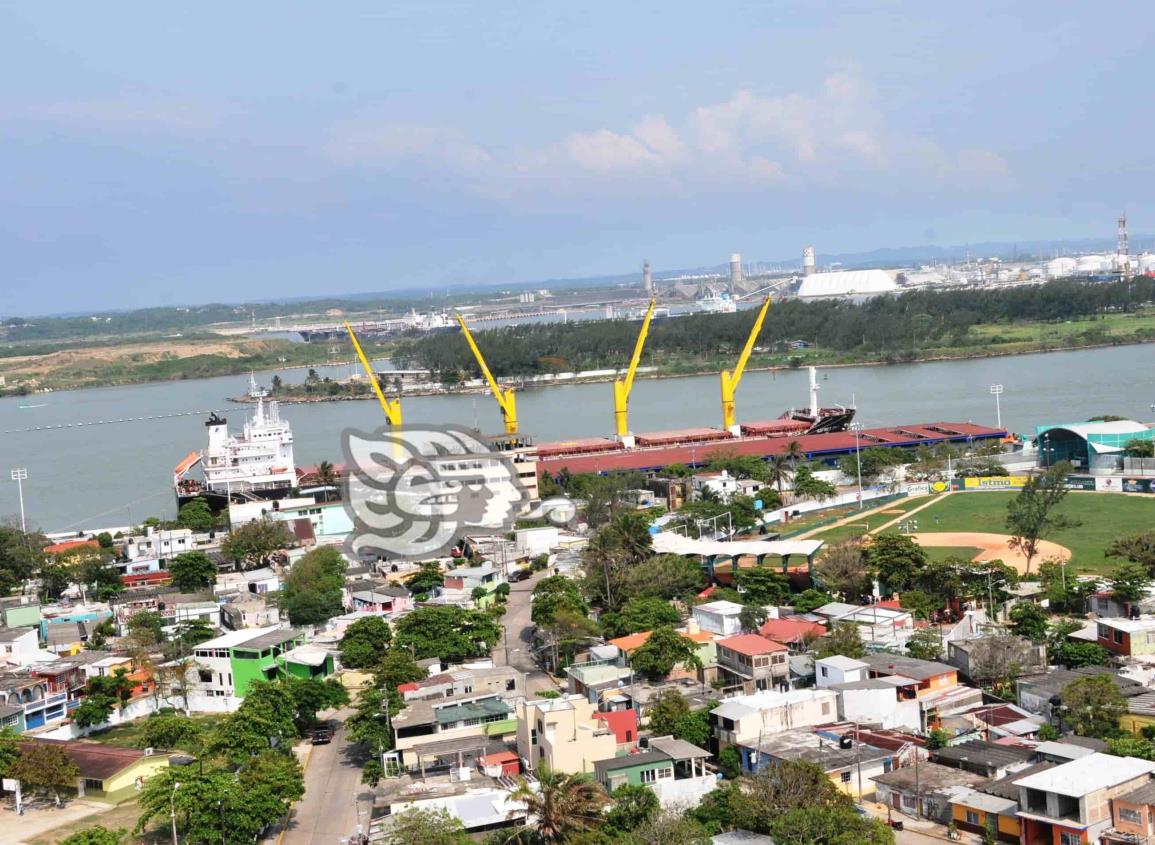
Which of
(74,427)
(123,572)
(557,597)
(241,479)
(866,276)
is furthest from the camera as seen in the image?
(866,276)

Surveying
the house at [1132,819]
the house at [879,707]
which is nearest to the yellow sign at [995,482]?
the house at [879,707]

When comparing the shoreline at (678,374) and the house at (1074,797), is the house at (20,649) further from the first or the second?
the shoreline at (678,374)

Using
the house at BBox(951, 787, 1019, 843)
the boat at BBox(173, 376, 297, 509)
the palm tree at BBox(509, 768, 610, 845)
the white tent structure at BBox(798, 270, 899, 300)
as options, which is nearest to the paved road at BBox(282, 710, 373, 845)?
the palm tree at BBox(509, 768, 610, 845)

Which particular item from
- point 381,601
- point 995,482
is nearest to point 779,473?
point 995,482

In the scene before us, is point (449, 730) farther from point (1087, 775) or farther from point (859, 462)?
point (859, 462)

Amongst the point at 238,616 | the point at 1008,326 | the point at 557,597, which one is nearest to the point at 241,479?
the point at 238,616

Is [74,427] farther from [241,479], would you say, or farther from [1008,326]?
[1008,326]

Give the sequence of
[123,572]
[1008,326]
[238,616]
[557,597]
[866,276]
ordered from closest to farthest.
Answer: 1. [557,597]
2. [238,616]
3. [123,572]
4. [1008,326]
5. [866,276]
